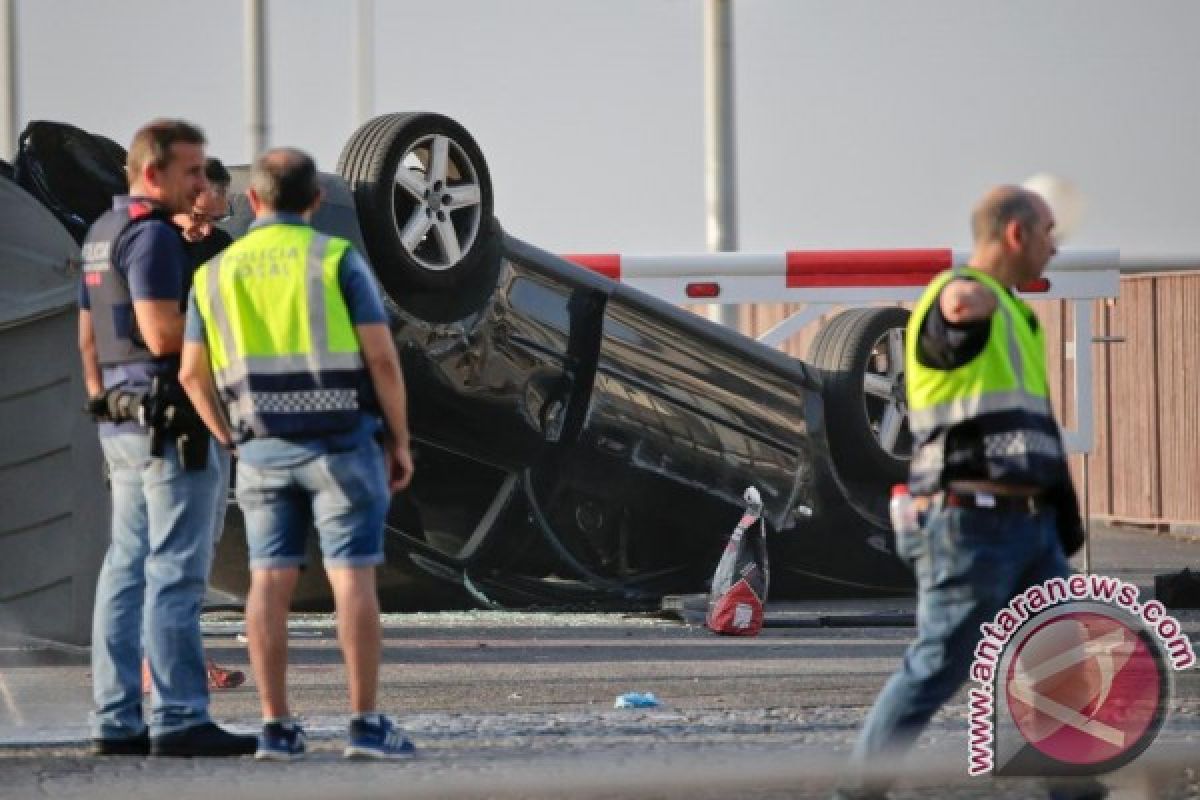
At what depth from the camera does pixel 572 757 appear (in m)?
7.46

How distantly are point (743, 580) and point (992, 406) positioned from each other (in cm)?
518

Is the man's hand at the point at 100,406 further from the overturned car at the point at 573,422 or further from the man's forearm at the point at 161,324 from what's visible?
the overturned car at the point at 573,422

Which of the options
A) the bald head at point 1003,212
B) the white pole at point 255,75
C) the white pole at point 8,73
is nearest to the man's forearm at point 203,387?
the bald head at point 1003,212

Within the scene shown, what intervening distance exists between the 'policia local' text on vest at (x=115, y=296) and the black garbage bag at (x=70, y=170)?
8.73ft

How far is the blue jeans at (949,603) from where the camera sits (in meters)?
6.23

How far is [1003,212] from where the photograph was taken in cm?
635

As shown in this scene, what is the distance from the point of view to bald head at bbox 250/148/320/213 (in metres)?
7.45

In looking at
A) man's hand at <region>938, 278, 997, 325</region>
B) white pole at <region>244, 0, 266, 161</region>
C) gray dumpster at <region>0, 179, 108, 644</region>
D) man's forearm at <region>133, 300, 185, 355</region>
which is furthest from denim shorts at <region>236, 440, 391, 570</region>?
white pole at <region>244, 0, 266, 161</region>

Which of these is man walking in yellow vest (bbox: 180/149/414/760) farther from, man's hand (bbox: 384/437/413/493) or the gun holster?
the gun holster

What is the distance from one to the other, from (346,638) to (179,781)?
0.58 m

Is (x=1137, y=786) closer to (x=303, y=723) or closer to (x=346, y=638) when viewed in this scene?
(x=346, y=638)

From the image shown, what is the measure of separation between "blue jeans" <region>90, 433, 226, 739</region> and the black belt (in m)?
2.37

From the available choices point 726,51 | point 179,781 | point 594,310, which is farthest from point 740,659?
point 726,51

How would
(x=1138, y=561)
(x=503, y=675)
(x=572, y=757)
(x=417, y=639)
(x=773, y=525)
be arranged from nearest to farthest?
(x=572, y=757), (x=503, y=675), (x=417, y=639), (x=773, y=525), (x=1138, y=561)
